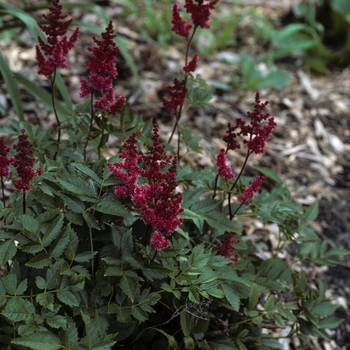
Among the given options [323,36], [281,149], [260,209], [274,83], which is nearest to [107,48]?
[260,209]

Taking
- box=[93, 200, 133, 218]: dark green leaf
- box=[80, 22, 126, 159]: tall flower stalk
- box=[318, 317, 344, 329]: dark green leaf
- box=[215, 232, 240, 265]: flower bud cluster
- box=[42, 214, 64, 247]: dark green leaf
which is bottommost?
box=[318, 317, 344, 329]: dark green leaf

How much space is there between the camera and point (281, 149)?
3.59 m

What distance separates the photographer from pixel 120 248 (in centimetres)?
149

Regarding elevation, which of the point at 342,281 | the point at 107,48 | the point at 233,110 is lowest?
the point at 342,281

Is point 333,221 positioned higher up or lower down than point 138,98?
lower down

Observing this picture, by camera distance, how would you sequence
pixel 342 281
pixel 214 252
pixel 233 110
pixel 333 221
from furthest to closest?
pixel 233 110 → pixel 333 221 → pixel 342 281 → pixel 214 252

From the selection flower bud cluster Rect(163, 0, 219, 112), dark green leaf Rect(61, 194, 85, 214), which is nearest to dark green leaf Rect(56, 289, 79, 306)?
dark green leaf Rect(61, 194, 85, 214)

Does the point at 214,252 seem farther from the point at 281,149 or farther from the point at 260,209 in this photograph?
the point at 281,149

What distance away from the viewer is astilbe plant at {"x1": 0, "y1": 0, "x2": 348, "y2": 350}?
1390 mm

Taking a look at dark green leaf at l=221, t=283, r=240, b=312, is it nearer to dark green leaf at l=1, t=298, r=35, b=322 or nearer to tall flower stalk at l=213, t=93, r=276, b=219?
tall flower stalk at l=213, t=93, r=276, b=219

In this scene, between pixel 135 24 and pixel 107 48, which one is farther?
pixel 135 24

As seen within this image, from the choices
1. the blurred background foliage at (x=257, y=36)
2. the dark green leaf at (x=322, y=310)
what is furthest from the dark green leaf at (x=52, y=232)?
the blurred background foliage at (x=257, y=36)

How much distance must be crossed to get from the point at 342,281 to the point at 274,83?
6.12ft

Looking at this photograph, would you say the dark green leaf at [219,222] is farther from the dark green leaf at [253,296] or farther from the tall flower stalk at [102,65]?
the tall flower stalk at [102,65]
